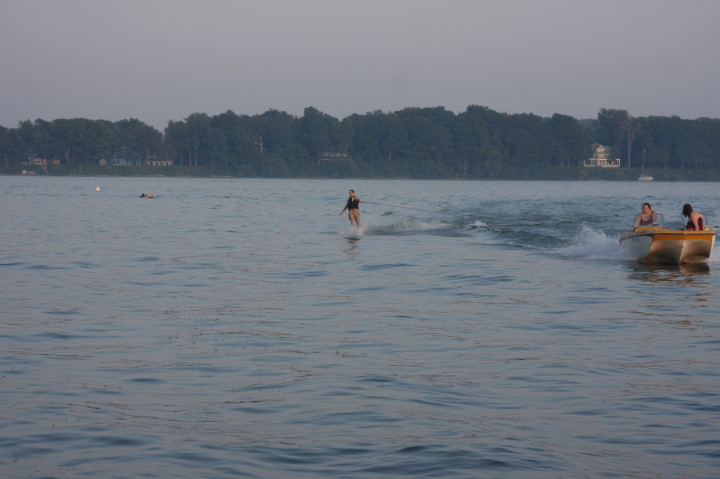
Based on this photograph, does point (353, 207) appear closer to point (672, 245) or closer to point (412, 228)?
point (412, 228)

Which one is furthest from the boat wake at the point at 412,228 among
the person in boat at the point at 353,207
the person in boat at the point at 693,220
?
the person in boat at the point at 693,220

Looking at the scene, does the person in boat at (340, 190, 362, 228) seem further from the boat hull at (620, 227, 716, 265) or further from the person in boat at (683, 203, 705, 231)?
the person in boat at (683, 203, 705, 231)

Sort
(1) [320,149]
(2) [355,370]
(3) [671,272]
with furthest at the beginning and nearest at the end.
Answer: (1) [320,149], (3) [671,272], (2) [355,370]

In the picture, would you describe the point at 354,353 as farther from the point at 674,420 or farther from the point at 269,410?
the point at 674,420

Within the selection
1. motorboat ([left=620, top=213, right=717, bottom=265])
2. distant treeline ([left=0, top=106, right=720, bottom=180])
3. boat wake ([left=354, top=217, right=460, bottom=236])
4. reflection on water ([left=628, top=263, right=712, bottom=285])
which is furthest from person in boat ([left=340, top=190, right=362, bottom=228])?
distant treeline ([left=0, top=106, right=720, bottom=180])

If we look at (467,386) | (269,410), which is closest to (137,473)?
(269,410)

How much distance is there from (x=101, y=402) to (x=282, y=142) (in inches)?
7210

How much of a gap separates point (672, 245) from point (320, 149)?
168981mm

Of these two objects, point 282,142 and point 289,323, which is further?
point 282,142

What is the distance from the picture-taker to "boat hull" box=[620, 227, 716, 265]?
2317 centimetres

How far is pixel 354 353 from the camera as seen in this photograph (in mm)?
11719

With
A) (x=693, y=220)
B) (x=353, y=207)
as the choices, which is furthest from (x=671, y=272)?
(x=353, y=207)

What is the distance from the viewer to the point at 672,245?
2336 cm

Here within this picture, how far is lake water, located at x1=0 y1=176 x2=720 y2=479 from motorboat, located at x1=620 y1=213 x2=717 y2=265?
502 mm
